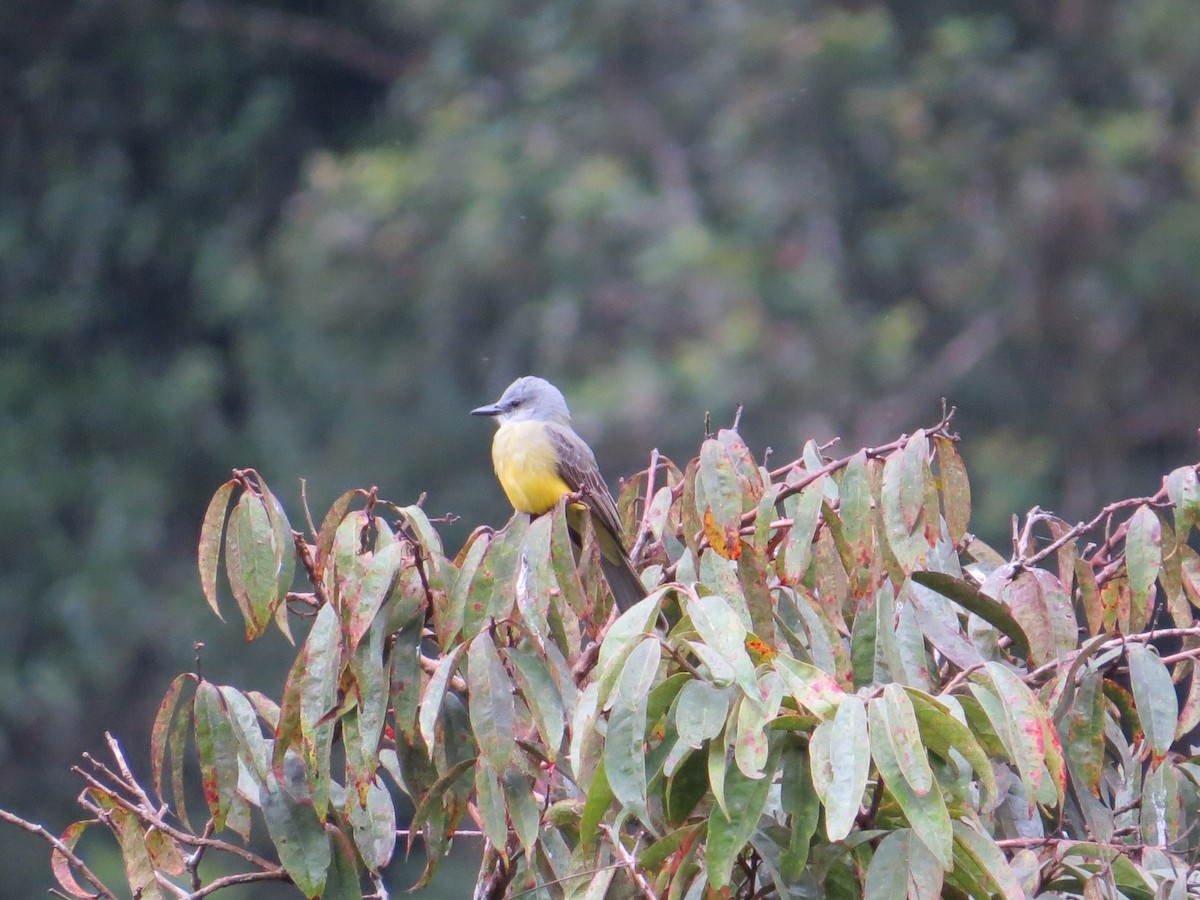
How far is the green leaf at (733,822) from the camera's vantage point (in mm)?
2168

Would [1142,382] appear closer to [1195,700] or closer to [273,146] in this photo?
[273,146]

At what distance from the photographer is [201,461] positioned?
13.5 meters

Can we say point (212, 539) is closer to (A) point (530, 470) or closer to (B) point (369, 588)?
(B) point (369, 588)

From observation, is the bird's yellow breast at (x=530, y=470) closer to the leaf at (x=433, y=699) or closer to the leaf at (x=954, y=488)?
the leaf at (x=954, y=488)

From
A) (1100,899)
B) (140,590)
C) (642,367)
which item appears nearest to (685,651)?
(1100,899)

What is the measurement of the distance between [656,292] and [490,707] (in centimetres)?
933

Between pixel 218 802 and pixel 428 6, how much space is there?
39.0 ft

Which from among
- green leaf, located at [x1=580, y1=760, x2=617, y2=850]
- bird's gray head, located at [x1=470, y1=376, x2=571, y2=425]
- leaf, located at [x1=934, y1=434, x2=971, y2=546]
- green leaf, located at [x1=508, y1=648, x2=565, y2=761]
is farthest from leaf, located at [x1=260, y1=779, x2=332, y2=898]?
bird's gray head, located at [x1=470, y1=376, x2=571, y2=425]

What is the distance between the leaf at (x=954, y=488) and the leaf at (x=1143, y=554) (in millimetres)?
271

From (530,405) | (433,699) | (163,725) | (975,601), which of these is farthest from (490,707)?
(530,405)

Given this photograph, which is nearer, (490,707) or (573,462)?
(490,707)

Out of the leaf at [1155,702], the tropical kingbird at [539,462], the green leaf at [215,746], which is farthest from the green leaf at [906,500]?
the tropical kingbird at [539,462]

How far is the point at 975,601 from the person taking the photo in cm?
269

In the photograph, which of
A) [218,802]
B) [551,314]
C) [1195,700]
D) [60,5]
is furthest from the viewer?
[60,5]
